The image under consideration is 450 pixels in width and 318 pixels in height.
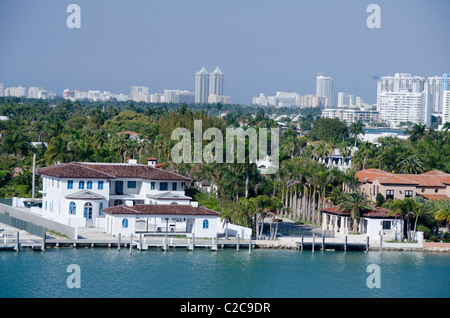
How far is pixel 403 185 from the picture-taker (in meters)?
71.9

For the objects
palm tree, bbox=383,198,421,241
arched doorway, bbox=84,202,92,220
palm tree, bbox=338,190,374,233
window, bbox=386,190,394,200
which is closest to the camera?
palm tree, bbox=383,198,421,241

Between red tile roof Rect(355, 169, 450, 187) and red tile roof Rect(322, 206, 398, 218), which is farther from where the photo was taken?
red tile roof Rect(355, 169, 450, 187)

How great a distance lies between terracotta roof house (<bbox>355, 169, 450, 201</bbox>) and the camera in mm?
71688

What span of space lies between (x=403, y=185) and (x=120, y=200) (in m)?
24.4

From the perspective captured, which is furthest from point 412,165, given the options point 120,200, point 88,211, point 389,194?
point 88,211

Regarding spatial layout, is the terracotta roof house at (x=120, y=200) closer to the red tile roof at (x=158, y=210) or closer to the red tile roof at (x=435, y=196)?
the red tile roof at (x=158, y=210)

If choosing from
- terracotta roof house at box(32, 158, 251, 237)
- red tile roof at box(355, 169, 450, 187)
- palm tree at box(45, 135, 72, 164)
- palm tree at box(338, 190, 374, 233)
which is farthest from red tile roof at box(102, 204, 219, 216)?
palm tree at box(45, 135, 72, 164)

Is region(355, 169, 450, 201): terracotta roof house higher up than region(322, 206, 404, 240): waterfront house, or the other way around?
region(355, 169, 450, 201): terracotta roof house

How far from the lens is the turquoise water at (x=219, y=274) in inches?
1801

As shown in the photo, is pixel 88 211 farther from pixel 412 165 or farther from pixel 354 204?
pixel 412 165

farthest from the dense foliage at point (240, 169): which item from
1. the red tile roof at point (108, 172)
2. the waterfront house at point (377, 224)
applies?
the red tile roof at point (108, 172)

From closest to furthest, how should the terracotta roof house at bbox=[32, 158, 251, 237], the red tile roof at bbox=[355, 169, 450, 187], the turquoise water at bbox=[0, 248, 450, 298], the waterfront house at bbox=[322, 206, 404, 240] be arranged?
the turquoise water at bbox=[0, 248, 450, 298] → the terracotta roof house at bbox=[32, 158, 251, 237] → the waterfront house at bbox=[322, 206, 404, 240] → the red tile roof at bbox=[355, 169, 450, 187]

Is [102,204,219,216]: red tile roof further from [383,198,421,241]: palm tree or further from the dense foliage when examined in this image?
[383,198,421,241]: palm tree
